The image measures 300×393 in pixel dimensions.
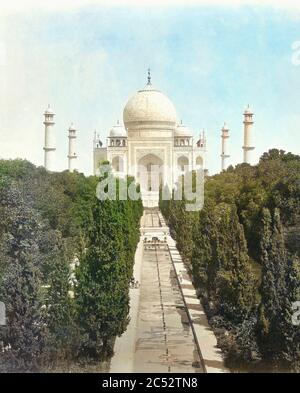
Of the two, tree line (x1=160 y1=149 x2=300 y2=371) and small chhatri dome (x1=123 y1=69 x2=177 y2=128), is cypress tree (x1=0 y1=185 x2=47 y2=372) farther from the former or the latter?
small chhatri dome (x1=123 y1=69 x2=177 y2=128)

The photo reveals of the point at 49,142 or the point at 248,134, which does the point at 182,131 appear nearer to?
the point at 248,134

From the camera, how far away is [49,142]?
35.3 metres

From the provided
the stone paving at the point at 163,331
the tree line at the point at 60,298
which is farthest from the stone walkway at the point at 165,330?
the tree line at the point at 60,298

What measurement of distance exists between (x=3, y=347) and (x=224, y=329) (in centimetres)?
371

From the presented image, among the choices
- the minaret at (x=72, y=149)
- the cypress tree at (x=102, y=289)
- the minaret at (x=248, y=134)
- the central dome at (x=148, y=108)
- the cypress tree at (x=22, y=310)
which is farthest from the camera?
the central dome at (x=148, y=108)

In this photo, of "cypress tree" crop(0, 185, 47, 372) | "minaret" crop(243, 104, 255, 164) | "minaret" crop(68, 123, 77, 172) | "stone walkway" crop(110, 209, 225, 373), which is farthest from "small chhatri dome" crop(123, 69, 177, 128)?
"cypress tree" crop(0, 185, 47, 372)

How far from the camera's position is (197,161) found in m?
45.1

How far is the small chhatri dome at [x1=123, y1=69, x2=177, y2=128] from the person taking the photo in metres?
42.8

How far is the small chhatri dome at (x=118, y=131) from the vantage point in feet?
142

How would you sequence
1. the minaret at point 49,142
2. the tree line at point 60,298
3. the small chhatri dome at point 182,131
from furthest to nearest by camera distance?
the small chhatri dome at point 182,131 → the minaret at point 49,142 → the tree line at point 60,298

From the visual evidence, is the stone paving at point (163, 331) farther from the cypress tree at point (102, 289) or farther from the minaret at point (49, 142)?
the minaret at point (49, 142)

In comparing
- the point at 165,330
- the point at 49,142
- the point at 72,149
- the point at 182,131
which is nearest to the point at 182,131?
the point at 182,131

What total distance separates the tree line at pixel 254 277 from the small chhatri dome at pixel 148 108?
2592 cm
